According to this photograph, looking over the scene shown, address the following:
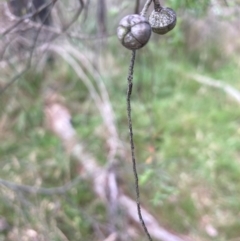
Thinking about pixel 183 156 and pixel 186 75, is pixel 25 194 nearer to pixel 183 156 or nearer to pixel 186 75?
pixel 183 156

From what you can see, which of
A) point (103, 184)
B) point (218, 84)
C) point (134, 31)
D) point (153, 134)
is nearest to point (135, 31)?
point (134, 31)

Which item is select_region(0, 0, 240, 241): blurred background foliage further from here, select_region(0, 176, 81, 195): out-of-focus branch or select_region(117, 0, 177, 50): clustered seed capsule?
select_region(117, 0, 177, 50): clustered seed capsule

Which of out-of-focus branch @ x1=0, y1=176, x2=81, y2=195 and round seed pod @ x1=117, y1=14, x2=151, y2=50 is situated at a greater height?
out-of-focus branch @ x1=0, y1=176, x2=81, y2=195

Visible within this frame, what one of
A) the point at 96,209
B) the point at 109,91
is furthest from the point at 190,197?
the point at 109,91

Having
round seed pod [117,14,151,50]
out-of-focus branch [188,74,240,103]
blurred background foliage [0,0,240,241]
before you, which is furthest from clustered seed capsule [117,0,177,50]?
out-of-focus branch [188,74,240,103]

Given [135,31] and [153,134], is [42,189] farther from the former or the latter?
[135,31]

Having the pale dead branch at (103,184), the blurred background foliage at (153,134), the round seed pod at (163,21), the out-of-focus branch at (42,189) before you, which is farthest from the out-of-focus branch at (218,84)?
the round seed pod at (163,21)
